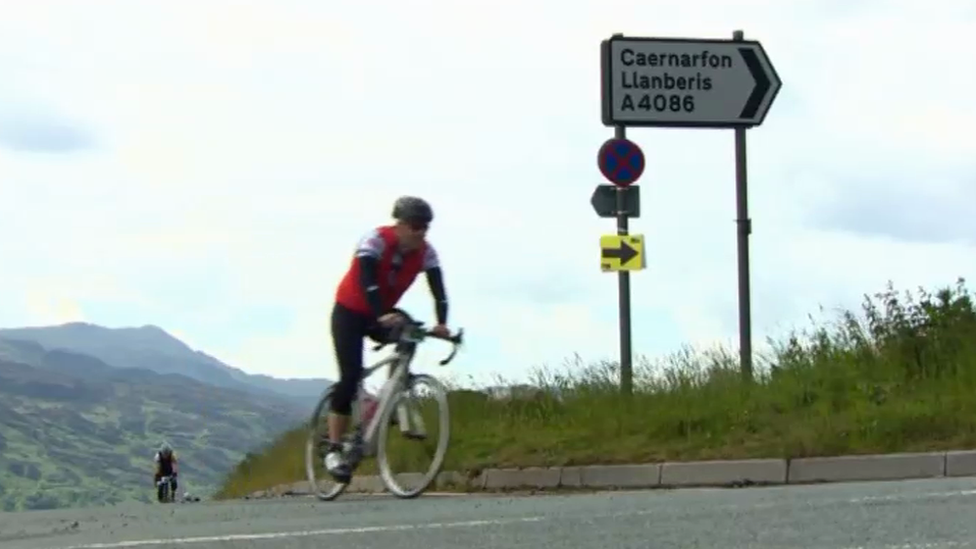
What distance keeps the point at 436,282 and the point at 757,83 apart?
23.9ft

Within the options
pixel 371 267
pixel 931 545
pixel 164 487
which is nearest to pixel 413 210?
pixel 371 267

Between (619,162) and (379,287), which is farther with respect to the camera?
(619,162)

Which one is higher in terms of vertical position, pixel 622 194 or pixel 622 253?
pixel 622 194

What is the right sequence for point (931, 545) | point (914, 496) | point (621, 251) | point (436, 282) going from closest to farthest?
point (931, 545) < point (914, 496) < point (436, 282) < point (621, 251)

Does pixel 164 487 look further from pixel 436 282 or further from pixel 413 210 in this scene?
pixel 413 210

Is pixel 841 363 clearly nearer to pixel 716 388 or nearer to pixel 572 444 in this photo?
pixel 716 388

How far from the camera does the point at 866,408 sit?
47.0ft

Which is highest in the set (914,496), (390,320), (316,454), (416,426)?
(390,320)

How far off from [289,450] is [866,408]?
28.7 ft

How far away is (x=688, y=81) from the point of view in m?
18.2

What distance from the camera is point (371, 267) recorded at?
1138cm

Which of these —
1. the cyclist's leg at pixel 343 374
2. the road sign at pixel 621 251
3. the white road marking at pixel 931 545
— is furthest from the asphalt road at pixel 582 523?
the road sign at pixel 621 251

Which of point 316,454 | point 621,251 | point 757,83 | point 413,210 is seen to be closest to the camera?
point 413,210

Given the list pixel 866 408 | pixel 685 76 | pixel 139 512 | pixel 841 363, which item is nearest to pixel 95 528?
pixel 139 512
